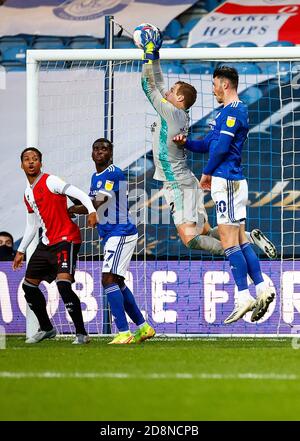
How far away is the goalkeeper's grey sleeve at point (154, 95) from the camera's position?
927cm

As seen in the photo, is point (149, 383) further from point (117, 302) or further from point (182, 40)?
point (182, 40)

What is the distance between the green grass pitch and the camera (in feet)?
15.9

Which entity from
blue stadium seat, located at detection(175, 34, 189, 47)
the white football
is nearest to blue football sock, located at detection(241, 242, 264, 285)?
the white football

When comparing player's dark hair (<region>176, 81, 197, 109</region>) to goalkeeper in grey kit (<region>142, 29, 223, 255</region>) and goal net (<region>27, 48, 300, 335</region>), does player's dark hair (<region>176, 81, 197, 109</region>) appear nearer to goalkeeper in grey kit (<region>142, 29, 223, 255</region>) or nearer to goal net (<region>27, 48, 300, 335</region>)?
goalkeeper in grey kit (<region>142, 29, 223, 255</region>)

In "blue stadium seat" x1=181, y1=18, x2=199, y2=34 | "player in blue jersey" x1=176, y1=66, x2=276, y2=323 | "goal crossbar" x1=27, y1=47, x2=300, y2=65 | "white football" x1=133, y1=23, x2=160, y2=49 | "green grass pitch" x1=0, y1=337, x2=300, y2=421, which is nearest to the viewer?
"green grass pitch" x1=0, y1=337, x2=300, y2=421

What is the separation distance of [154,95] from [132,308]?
1.86 metres

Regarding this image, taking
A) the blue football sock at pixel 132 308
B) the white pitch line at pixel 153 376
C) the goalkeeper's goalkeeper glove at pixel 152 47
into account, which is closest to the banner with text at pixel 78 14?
the goalkeeper's goalkeeper glove at pixel 152 47

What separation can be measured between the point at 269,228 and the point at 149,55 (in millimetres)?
4171

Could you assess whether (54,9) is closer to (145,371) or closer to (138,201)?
(138,201)

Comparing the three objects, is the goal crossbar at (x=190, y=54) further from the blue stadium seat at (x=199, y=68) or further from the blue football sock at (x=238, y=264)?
the blue stadium seat at (x=199, y=68)

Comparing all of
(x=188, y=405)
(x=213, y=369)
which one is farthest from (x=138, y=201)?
(x=188, y=405)

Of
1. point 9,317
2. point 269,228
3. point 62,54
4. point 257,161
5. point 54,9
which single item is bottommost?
point 9,317

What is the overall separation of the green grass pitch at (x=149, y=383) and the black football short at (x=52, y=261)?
789 mm
